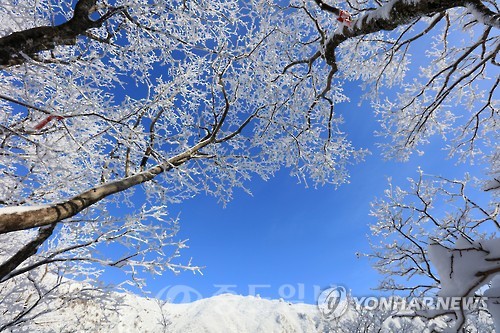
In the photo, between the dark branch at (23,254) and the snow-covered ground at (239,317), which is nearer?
the dark branch at (23,254)

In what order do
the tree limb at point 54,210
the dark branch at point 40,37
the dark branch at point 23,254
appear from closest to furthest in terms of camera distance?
the tree limb at point 54,210
the dark branch at point 40,37
the dark branch at point 23,254

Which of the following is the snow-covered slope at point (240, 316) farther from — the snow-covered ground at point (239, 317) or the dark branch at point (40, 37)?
the dark branch at point (40, 37)

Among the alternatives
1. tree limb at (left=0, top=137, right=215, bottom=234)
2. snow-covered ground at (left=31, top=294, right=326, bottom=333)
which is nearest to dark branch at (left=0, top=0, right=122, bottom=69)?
tree limb at (left=0, top=137, right=215, bottom=234)

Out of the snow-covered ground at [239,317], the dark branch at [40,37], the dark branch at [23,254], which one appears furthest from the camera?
the snow-covered ground at [239,317]

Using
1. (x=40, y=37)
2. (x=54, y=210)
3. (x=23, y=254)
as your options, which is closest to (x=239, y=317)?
(x=23, y=254)

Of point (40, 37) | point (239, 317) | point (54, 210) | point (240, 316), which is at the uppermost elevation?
point (240, 316)

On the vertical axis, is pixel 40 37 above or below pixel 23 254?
above

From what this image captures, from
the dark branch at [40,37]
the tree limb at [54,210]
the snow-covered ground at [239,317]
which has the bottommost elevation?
the tree limb at [54,210]

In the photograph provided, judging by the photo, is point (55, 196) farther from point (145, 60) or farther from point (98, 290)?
point (145, 60)

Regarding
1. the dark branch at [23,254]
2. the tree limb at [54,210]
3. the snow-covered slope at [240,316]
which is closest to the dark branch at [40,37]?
the tree limb at [54,210]

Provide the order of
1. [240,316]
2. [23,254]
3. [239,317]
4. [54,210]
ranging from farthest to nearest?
[240,316]
[239,317]
[23,254]
[54,210]

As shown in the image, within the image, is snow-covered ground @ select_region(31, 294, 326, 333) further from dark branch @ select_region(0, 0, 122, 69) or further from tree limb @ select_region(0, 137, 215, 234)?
dark branch @ select_region(0, 0, 122, 69)

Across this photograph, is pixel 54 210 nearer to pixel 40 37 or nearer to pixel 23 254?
pixel 40 37

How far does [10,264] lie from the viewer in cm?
337
